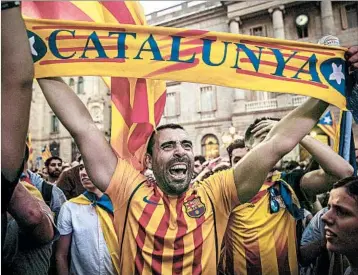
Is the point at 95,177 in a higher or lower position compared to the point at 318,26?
lower

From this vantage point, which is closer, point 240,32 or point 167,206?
point 167,206

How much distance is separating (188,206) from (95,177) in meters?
0.55

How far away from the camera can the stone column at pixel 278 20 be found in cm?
1898

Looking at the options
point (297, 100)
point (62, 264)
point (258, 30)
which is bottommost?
point (62, 264)

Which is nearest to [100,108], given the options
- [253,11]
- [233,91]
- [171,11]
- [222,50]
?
[171,11]

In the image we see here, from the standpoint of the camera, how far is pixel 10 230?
4.77 feet

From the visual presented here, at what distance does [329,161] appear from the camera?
2158 millimetres

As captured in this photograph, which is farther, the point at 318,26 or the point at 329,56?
the point at 318,26

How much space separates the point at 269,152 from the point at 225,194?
350 mm

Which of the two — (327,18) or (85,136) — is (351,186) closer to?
(85,136)

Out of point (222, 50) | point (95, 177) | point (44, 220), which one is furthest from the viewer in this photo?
point (222, 50)

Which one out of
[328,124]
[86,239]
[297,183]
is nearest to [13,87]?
[86,239]

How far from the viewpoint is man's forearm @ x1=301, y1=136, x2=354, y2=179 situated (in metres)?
2.14

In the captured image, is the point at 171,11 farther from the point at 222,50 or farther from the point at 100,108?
the point at 222,50
